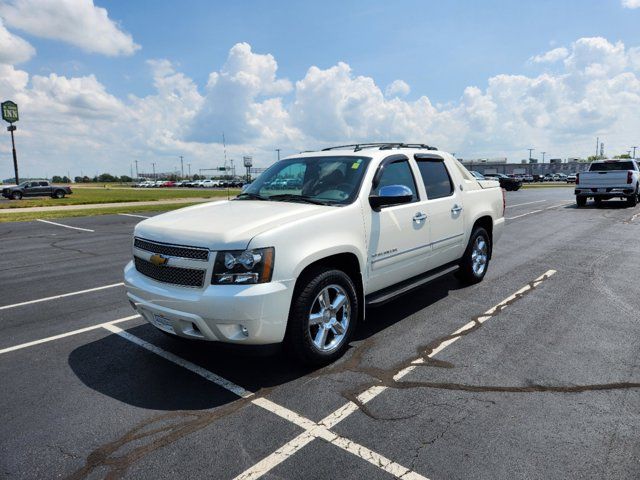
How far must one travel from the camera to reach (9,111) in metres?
60.6

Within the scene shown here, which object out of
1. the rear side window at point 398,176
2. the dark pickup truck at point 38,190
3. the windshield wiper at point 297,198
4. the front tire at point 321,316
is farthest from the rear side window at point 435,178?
the dark pickup truck at point 38,190

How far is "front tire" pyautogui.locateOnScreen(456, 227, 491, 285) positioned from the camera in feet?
20.3

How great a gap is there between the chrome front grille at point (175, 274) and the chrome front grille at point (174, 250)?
0.34 feet

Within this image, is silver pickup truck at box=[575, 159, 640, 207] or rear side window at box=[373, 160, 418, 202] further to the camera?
silver pickup truck at box=[575, 159, 640, 207]

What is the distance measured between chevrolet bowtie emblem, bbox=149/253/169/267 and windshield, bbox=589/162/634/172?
2057 centimetres

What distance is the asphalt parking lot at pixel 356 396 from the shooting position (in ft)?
8.70

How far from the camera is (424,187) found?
17.0 ft

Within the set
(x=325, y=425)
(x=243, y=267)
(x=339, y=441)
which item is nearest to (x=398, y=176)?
(x=243, y=267)

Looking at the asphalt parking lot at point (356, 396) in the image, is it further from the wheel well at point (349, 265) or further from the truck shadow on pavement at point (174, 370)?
the wheel well at point (349, 265)

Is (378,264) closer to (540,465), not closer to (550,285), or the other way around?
(540,465)

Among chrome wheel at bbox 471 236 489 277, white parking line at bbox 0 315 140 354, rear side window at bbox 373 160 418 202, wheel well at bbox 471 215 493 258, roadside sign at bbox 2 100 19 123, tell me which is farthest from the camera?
roadside sign at bbox 2 100 19 123

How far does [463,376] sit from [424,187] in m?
2.30

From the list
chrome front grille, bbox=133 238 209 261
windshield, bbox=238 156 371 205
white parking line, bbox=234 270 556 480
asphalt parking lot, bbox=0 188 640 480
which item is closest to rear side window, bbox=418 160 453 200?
windshield, bbox=238 156 371 205

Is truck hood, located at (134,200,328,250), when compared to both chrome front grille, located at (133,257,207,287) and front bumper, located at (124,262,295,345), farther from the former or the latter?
front bumper, located at (124,262,295,345)
